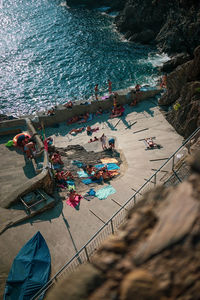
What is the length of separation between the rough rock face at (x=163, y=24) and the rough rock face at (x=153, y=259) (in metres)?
44.8

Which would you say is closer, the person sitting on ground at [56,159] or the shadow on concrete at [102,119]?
the person sitting on ground at [56,159]

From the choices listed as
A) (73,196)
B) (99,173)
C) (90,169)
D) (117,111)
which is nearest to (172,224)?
(73,196)

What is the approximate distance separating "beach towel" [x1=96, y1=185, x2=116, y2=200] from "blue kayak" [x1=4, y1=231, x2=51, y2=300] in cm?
518

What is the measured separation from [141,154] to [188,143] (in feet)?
26.7

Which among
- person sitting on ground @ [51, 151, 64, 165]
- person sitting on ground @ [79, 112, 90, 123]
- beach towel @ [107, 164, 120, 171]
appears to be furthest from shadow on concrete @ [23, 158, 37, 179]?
person sitting on ground @ [79, 112, 90, 123]

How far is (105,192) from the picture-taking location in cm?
1825

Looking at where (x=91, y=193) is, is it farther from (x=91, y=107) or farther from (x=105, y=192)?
(x=91, y=107)

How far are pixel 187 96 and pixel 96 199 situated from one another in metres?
12.8

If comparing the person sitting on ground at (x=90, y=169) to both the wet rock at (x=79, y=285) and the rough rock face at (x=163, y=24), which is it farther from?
the rough rock face at (x=163, y=24)

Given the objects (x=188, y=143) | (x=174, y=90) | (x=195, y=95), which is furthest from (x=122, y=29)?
(x=188, y=143)

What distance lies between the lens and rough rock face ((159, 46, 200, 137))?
21938mm

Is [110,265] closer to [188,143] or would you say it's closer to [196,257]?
[196,257]

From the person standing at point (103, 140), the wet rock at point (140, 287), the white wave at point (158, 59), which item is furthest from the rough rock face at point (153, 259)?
the white wave at point (158, 59)

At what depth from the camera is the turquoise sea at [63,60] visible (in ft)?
148
